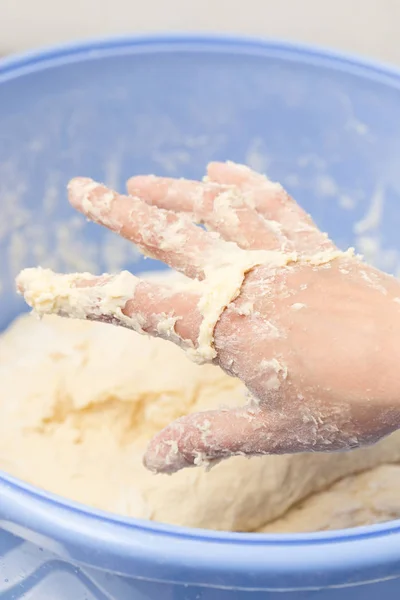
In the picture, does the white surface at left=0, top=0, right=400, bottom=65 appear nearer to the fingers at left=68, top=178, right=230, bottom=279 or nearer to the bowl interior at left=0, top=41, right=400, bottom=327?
the bowl interior at left=0, top=41, right=400, bottom=327

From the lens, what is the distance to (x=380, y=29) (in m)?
1.02

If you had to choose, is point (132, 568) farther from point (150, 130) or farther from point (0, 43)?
point (0, 43)

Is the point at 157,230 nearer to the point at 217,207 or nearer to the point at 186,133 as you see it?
the point at 217,207

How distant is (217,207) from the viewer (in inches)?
22.7

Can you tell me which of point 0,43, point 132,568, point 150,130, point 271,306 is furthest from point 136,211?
point 0,43

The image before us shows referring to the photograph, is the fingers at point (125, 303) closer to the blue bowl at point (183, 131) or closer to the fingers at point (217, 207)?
the fingers at point (217, 207)

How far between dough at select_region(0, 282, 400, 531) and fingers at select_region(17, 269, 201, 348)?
0.22 metres

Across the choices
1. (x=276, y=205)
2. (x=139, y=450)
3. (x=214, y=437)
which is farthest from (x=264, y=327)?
(x=139, y=450)

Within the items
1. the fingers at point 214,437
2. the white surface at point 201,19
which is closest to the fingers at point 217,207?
the fingers at point 214,437

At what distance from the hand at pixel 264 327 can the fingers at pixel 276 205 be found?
46 millimetres

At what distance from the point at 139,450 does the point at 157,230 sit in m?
0.29

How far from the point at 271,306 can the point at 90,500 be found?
1.01 feet

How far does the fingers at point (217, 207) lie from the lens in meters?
0.55

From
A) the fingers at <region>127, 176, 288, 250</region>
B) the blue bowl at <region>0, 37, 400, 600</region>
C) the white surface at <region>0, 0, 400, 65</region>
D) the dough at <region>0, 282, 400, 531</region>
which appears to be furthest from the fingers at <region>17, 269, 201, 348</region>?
the white surface at <region>0, 0, 400, 65</region>
